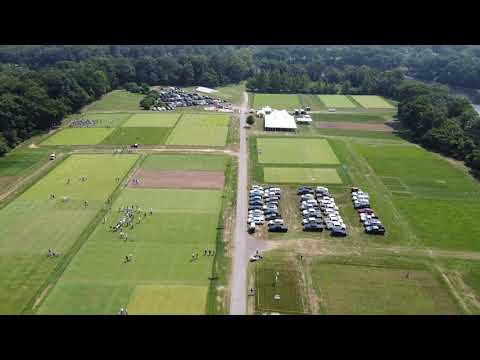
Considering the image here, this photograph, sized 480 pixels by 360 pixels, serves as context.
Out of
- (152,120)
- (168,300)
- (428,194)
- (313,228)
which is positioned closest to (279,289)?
(168,300)

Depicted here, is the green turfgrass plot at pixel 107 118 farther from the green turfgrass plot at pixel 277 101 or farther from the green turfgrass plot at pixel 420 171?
the green turfgrass plot at pixel 420 171

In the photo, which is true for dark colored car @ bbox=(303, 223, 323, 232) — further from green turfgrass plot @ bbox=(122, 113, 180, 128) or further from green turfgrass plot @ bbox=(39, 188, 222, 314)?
green turfgrass plot @ bbox=(122, 113, 180, 128)

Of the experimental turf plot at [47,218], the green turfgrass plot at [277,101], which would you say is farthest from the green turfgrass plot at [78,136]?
the green turfgrass plot at [277,101]

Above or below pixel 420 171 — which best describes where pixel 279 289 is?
below

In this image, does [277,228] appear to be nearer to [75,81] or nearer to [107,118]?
[107,118]

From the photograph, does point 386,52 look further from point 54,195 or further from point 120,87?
point 54,195

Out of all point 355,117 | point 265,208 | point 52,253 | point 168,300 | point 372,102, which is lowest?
point 168,300
